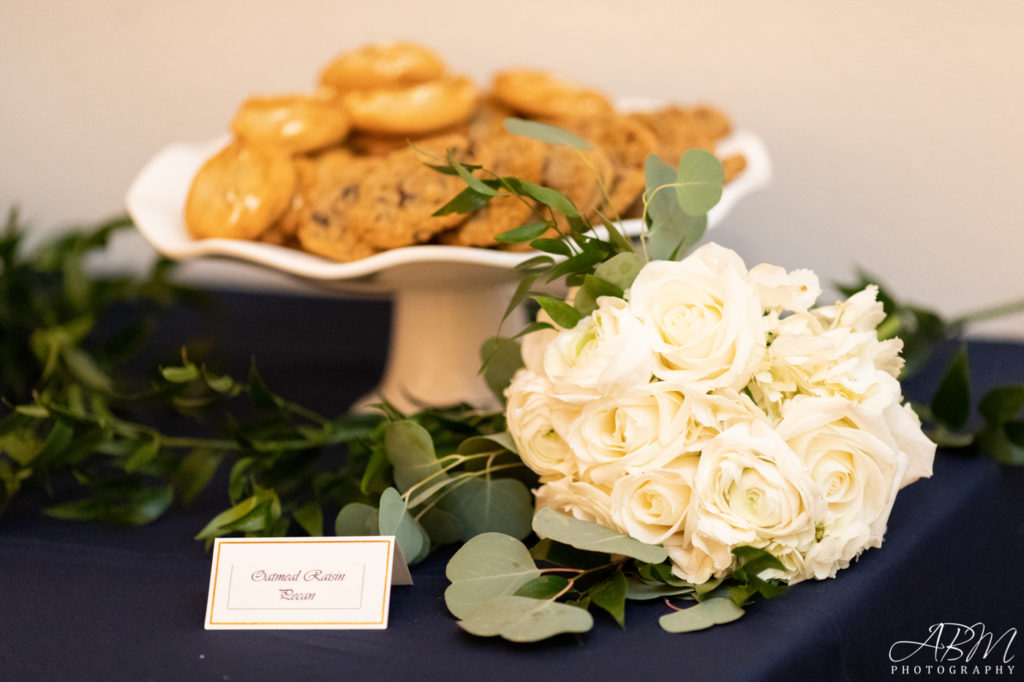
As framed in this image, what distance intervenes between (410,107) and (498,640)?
478mm

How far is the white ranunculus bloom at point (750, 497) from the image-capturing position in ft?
1.39

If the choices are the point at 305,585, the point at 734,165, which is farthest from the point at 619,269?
the point at 734,165

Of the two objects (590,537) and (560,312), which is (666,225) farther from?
(590,537)

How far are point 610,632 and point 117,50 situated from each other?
3.66 ft

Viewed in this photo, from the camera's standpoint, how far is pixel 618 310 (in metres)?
0.47

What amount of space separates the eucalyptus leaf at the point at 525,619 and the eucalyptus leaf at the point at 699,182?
230 millimetres

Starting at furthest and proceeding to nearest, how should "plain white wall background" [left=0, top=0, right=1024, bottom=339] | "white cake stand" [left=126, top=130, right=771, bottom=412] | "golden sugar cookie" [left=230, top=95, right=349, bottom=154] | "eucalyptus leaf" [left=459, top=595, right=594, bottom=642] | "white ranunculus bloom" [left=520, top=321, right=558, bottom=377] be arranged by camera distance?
"plain white wall background" [left=0, top=0, right=1024, bottom=339] < "golden sugar cookie" [left=230, top=95, right=349, bottom=154] < "white cake stand" [left=126, top=130, right=771, bottom=412] < "white ranunculus bloom" [left=520, top=321, right=558, bottom=377] < "eucalyptus leaf" [left=459, top=595, right=594, bottom=642]

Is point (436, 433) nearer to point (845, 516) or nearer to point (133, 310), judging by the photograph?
point (845, 516)

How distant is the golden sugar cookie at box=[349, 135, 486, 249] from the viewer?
628 mm

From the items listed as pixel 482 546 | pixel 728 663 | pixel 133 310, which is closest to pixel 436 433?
pixel 482 546

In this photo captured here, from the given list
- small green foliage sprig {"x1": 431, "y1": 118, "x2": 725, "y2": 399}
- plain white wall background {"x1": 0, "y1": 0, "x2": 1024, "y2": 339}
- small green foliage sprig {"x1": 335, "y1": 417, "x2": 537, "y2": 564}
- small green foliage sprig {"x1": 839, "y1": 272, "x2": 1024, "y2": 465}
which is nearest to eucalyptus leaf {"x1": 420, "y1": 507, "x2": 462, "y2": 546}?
small green foliage sprig {"x1": 335, "y1": 417, "x2": 537, "y2": 564}

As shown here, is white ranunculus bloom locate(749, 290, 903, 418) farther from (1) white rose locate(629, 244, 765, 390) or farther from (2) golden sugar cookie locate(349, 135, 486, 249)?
(2) golden sugar cookie locate(349, 135, 486, 249)

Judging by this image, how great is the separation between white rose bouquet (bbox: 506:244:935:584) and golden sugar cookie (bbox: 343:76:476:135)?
357 mm

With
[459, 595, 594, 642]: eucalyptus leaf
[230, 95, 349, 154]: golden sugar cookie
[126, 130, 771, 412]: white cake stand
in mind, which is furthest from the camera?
[230, 95, 349, 154]: golden sugar cookie
